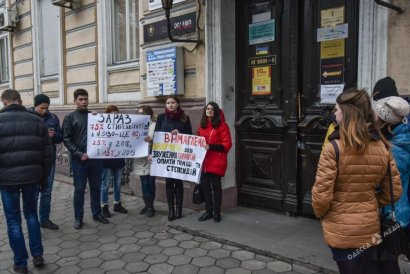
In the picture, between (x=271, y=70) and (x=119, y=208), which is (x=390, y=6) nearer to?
(x=271, y=70)

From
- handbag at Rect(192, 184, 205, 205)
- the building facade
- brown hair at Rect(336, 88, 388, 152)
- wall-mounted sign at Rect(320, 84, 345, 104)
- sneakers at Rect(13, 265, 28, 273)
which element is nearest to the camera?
brown hair at Rect(336, 88, 388, 152)

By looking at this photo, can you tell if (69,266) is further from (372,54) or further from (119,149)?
(372,54)

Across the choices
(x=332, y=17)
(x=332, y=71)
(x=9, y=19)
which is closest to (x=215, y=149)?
(x=332, y=71)

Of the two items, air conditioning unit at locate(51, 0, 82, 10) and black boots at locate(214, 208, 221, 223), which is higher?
air conditioning unit at locate(51, 0, 82, 10)

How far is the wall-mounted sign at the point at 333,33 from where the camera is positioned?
462cm

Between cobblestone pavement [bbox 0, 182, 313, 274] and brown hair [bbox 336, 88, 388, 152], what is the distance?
186cm

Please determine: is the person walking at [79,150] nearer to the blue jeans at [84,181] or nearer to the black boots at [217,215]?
the blue jeans at [84,181]

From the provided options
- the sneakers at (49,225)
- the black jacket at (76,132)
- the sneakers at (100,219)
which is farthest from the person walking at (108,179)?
the sneakers at (49,225)

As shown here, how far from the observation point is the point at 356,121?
2465 millimetres

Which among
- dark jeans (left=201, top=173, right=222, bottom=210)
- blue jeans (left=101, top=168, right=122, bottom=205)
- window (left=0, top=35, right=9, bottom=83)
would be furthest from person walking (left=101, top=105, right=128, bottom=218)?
window (left=0, top=35, right=9, bottom=83)

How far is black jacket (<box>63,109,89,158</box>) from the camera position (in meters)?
5.14

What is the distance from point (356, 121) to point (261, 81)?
124 inches

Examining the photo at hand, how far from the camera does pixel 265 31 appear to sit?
544cm

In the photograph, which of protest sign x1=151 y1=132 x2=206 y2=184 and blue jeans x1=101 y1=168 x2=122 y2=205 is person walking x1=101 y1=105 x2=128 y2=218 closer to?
blue jeans x1=101 y1=168 x2=122 y2=205
